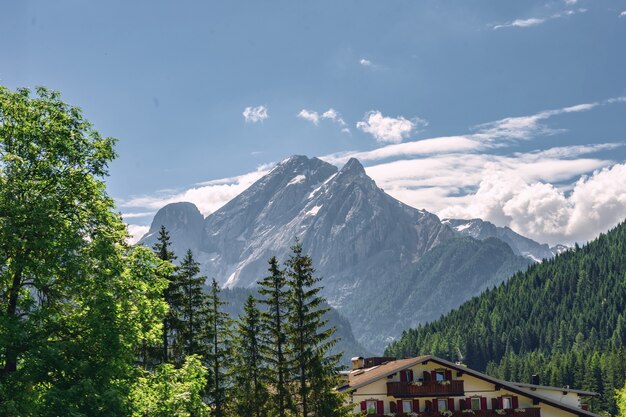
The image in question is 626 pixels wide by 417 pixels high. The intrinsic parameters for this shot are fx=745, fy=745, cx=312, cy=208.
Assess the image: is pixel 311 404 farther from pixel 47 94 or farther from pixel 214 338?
pixel 47 94

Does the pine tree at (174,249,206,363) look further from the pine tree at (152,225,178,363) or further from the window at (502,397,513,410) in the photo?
the window at (502,397,513,410)

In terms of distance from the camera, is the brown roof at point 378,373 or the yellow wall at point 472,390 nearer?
the brown roof at point 378,373

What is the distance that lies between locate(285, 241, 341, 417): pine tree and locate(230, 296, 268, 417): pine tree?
11.7 feet

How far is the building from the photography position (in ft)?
240

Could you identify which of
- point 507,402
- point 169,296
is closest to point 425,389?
point 507,402

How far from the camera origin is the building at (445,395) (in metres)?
73.2

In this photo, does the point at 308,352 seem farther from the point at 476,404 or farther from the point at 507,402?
the point at 507,402

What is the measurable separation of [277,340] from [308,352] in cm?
277

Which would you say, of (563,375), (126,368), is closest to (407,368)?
(126,368)

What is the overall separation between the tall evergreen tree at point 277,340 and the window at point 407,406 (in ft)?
89.2

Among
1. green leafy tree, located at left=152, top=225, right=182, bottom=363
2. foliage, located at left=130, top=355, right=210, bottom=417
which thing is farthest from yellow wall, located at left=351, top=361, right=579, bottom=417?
foliage, located at left=130, top=355, right=210, bottom=417

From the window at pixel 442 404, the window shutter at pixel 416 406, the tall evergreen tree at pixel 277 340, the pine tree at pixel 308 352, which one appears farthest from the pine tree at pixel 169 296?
the window at pixel 442 404

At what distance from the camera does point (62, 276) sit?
21109 mm

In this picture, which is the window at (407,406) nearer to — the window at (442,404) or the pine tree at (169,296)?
the window at (442,404)
